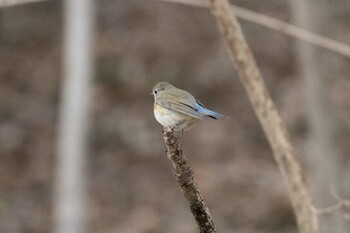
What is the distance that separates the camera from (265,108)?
14.3 ft

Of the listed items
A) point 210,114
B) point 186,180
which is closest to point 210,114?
point 210,114

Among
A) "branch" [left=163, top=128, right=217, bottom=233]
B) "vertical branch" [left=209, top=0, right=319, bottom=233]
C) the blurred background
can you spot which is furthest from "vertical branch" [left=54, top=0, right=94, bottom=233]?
"branch" [left=163, top=128, right=217, bottom=233]

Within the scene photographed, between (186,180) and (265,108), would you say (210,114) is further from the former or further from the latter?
(265,108)

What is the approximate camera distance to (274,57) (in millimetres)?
13055

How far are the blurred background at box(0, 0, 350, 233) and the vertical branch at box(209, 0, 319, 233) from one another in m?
3.51

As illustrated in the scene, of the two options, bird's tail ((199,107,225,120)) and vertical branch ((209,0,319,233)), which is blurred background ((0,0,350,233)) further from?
bird's tail ((199,107,225,120))

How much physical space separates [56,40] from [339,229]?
22.8 ft

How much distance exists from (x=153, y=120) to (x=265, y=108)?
7.33 metres

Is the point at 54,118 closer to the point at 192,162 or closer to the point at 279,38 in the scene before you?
the point at 192,162

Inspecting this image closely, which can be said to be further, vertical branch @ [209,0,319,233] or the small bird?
vertical branch @ [209,0,319,233]

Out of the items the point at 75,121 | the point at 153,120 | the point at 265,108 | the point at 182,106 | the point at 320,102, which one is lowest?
the point at 182,106

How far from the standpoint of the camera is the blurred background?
1022cm

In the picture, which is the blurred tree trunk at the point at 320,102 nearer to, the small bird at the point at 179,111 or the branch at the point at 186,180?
the small bird at the point at 179,111

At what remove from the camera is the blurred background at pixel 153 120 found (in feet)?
33.5
